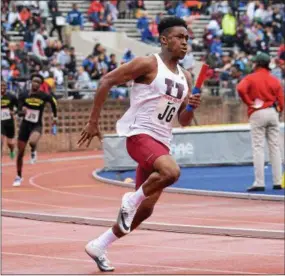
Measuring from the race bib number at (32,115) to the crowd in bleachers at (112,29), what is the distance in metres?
8.29

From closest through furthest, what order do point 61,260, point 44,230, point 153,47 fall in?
point 61,260, point 44,230, point 153,47

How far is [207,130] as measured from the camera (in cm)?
2450

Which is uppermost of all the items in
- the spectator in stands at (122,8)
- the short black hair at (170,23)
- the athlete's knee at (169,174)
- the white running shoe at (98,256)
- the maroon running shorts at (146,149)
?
the short black hair at (170,23)

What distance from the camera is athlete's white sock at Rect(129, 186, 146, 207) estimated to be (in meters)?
10.0

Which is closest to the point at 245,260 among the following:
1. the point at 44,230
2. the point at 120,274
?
the point at 120,274

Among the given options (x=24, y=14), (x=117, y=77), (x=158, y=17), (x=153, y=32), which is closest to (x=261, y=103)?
(x=117, y=77)

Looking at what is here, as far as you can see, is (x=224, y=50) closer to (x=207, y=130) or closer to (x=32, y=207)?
(x=207, y=130)

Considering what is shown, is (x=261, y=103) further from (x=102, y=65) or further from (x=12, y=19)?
(x=12, y=19)

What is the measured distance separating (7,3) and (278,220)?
2368 centimetres

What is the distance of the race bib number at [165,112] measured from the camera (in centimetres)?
1043

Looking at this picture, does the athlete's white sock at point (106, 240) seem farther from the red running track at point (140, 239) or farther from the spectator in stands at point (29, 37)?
the spectator in stands at point (29, 37)

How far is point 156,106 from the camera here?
10.4 meters

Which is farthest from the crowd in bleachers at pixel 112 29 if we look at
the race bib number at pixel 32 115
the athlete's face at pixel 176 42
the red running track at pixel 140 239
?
the athlete's face at pixel 176 42

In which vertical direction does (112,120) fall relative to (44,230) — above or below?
below
